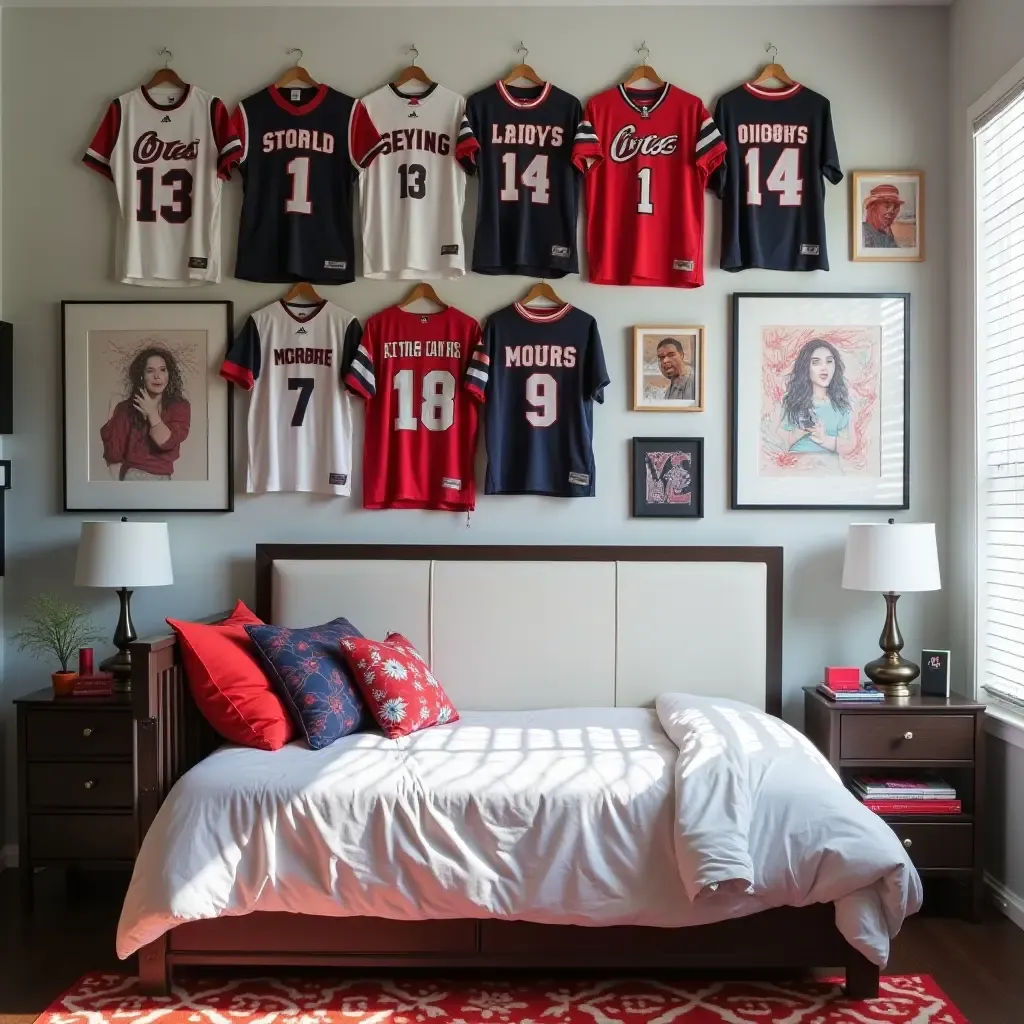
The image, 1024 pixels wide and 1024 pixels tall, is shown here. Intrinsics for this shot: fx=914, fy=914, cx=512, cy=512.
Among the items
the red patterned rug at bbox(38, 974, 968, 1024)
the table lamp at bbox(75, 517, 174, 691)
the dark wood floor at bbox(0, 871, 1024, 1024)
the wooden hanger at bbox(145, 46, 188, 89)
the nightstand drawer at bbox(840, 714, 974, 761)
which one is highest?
the wooden hanger at bbox(145, 46, 188, 89)

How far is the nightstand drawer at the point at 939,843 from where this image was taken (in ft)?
9.18

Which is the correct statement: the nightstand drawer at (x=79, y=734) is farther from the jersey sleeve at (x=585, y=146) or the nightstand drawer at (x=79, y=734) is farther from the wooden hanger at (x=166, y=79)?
the jersey sleeve at (x=585, y=146)

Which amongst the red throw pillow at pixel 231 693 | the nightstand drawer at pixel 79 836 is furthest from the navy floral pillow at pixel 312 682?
the nightstand drawer at pixel 79 836

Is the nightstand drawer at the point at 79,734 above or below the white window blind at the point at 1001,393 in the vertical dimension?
below

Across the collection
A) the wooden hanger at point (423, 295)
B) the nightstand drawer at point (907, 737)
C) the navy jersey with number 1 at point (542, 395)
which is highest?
the wooden hanger at point (423, 295)

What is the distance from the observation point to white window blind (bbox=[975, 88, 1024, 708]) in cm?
287

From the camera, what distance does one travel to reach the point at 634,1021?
219 cm

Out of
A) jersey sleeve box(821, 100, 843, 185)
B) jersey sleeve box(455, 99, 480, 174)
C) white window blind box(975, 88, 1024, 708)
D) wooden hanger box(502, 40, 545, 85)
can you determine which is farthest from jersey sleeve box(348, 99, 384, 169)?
white window blind box(975, 88, 1024, 708)

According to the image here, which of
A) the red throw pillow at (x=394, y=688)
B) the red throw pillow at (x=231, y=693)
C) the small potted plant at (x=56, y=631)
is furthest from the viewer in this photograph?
the small potted plant at (x=56, y=631)

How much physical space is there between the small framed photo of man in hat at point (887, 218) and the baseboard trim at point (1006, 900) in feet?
6.96

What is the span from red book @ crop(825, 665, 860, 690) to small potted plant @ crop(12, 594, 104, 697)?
8.30ft

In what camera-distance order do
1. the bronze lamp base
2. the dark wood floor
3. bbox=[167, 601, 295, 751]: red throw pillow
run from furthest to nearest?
the bronze lamp base
bbox=[167, 601, 295, 751]: red throw pillow
the dark wood floor

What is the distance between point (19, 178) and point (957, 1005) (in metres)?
3.90

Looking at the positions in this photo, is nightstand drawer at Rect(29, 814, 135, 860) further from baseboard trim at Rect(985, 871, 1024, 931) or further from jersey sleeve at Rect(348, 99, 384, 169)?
baseboard trim at Rect(985, 871, 1024, 931)
